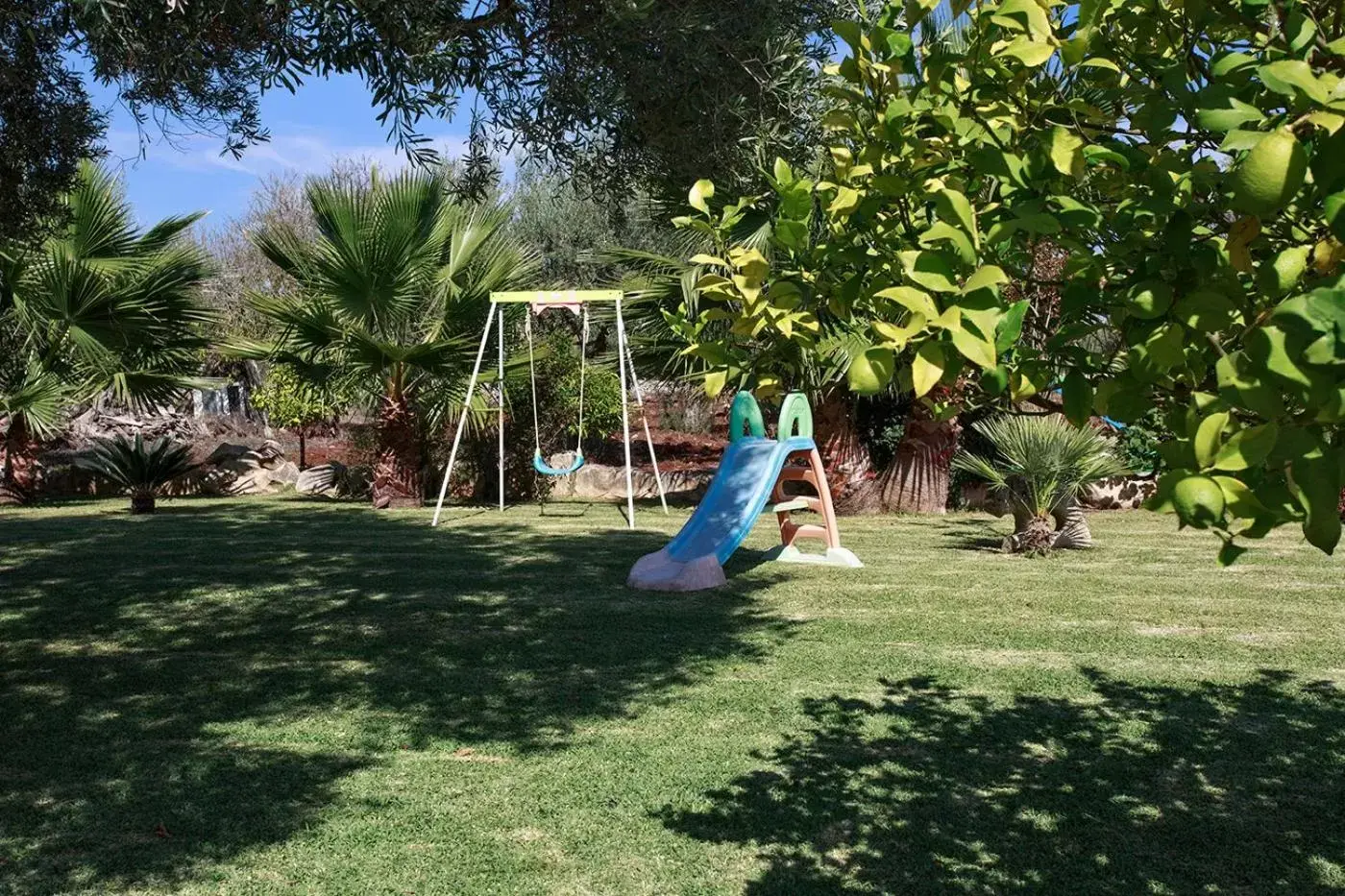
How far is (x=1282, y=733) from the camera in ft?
15.6

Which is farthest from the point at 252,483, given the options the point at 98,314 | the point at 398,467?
the point at 98,314

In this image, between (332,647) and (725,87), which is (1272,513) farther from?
(332,647)

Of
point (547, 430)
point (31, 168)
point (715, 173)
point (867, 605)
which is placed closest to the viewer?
point (715, 173)

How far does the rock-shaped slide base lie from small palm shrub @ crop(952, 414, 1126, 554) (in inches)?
105

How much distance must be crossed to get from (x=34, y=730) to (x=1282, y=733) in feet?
16.4

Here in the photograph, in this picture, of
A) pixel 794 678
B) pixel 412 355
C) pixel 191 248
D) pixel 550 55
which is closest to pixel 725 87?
pixel 550 55

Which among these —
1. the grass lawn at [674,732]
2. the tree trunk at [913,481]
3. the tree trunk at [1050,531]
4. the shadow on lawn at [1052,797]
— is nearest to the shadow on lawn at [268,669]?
the grass lawn at [674,732]

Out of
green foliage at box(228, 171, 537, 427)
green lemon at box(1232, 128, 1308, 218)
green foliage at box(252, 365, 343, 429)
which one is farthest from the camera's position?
green foliage at box(252, 365, 343, 429)

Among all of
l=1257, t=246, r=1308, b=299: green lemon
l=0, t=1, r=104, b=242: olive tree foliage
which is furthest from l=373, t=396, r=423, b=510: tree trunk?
l=1257, t=246, r=1308, b=299: green lemon

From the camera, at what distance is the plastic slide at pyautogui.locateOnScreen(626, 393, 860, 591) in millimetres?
8516

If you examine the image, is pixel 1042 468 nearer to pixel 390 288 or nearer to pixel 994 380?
pixel 390 288

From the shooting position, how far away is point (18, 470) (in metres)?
15.5

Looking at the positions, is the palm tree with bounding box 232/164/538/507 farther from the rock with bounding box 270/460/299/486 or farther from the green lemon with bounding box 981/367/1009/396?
the green lemon with bounding box 981/367/1009/396

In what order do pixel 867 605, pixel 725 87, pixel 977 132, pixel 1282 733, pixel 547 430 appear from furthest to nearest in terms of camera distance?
pixel 547 430 < pixel 867 605 < pixel 725 87 < pixel 1282 733 < pixel 977 132
